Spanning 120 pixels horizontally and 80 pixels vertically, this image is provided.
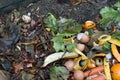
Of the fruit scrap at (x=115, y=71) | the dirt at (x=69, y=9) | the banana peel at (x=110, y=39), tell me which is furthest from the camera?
the dirt at (x=69, y=9)

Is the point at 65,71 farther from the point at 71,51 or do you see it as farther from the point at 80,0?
the point at 80,0

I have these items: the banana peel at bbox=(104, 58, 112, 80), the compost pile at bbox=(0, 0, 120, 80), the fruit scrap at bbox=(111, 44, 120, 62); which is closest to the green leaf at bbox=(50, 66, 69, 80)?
the compost pile at bbox=(0, 0, 120, 80)

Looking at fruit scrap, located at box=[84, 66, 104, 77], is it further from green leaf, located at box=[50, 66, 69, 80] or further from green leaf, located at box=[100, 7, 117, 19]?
green leaf, located at box=[100, 7, 117, 19]

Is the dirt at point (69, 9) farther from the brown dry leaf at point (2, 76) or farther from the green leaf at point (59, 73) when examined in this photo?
the brown dry leaf at point (2, 76)

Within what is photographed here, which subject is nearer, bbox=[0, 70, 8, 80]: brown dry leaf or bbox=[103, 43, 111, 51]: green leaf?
bbox=[0, 70, 8, 80]: brown dry leaf

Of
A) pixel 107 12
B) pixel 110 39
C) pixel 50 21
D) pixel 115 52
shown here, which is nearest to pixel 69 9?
pixel 50 21

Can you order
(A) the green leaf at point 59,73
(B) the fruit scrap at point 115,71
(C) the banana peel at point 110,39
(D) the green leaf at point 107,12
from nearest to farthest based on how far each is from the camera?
1. (B) the fruit scrap at point 115,71
2. (A) the green leaf at point 59,73
3. (C) the banana peel at point 110,39
4. (D) the green leaf at point 107,12

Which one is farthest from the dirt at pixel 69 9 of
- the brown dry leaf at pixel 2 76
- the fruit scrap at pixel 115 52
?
the brown dry leaf at pixel 2 76

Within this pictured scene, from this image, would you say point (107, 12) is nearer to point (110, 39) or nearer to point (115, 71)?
point (110, 39)

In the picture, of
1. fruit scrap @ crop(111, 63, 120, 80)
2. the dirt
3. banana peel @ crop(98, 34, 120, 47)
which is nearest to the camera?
fruit scrap @ crop(111, 63, 120, 80)
